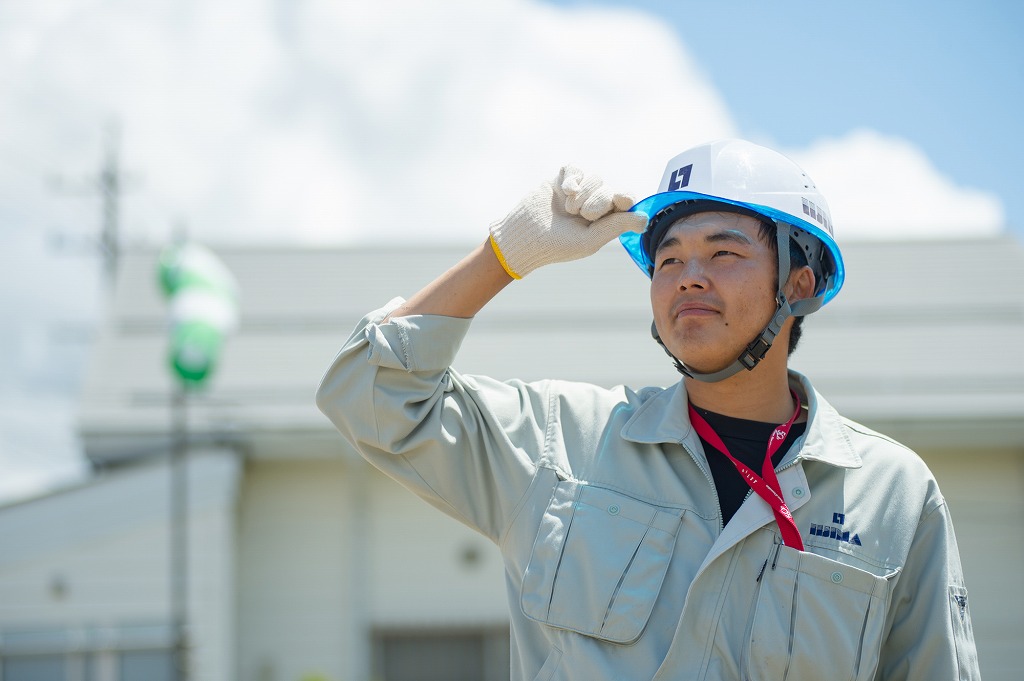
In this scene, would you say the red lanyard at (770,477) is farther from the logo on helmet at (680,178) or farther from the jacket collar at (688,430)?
the logo on helmet at (680,178)

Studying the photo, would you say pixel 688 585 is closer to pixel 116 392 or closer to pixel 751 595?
pixel 751 595

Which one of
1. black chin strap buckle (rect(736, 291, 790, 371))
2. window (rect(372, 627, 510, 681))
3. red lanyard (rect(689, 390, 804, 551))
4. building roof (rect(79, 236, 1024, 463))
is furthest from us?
building roof (rect(79, 236, 1024, 463))

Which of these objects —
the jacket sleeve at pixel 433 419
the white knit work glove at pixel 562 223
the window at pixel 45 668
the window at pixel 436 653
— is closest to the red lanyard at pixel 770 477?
the jacket sleeve at pixel 433 419

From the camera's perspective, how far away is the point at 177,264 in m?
10.5

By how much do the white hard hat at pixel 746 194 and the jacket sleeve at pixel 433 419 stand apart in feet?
2.18

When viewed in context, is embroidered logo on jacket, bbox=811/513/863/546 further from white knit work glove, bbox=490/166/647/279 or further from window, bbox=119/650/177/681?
window, bbox=119/650/177/681

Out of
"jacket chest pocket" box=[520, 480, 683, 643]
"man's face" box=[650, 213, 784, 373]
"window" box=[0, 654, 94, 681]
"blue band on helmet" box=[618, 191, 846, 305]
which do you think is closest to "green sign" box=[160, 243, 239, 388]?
"window" box=[0, 654, 94, 681]

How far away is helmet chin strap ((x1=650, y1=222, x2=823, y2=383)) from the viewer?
266 cm

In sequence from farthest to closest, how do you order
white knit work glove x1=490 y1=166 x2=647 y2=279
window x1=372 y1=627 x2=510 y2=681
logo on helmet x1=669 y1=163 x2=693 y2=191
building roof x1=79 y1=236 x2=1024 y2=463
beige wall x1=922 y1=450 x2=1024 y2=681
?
1. building roof x1=79 y1=236 x2=1024 y2=463
2. beige wall x1=922 y1=450 x2=1024 y2=681
3. window x1=372 y1=627 x2=510 y2=681
4. logo on helmet x1=669 y1=163 x2=693 y2=191
5. white knit work glove x1=490 y1=166 x2=647 y2=279

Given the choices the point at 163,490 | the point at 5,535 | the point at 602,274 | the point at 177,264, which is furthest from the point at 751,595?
the point at 602,274

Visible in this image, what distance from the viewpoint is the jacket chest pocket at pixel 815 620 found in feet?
7.56

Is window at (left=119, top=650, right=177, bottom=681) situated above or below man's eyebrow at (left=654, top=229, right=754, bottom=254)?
below

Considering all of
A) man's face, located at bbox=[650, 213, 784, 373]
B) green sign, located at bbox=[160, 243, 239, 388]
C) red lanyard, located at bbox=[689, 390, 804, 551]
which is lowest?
red lanyard, located at bbox=[689, 390, 804, 551]

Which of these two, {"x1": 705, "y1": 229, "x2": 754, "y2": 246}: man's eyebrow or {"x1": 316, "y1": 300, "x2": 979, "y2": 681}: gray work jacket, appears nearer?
{"x1": 316, "y1": 300, "x2": 979, "y2": 681}: gray work jacket
